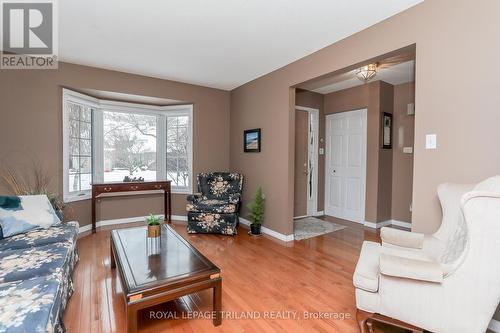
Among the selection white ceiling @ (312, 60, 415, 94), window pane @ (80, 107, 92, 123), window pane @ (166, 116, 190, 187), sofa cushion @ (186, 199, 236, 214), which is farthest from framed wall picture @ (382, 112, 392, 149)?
window pane @ (80, 107, 92, 123)

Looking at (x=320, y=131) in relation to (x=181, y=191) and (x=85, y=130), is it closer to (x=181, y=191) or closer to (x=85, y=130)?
(x=181, y=191)

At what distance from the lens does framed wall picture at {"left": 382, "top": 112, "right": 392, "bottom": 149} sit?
4285 mm

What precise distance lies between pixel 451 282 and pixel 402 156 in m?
3.48

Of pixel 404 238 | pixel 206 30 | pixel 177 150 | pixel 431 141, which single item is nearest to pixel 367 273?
pixel 404 238

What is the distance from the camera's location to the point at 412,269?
1.37 metres

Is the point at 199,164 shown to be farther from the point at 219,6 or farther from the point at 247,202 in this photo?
the point at 219,6

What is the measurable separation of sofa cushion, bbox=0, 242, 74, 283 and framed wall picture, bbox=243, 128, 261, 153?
2.84 metres

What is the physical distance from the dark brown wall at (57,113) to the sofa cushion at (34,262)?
1.81 metres

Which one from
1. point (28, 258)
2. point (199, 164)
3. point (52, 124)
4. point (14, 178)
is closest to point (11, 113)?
point (52, 124)

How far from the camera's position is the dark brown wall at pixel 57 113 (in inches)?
124

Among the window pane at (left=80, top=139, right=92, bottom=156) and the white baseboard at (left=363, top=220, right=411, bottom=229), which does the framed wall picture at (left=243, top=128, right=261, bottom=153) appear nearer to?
the white baseboard at (left=363, top=220, right=411, bottom=229)

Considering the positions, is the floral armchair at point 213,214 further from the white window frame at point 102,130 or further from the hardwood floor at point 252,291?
the white window frame at point 102,130

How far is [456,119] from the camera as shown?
186 cm

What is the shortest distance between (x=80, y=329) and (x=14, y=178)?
253 cm
